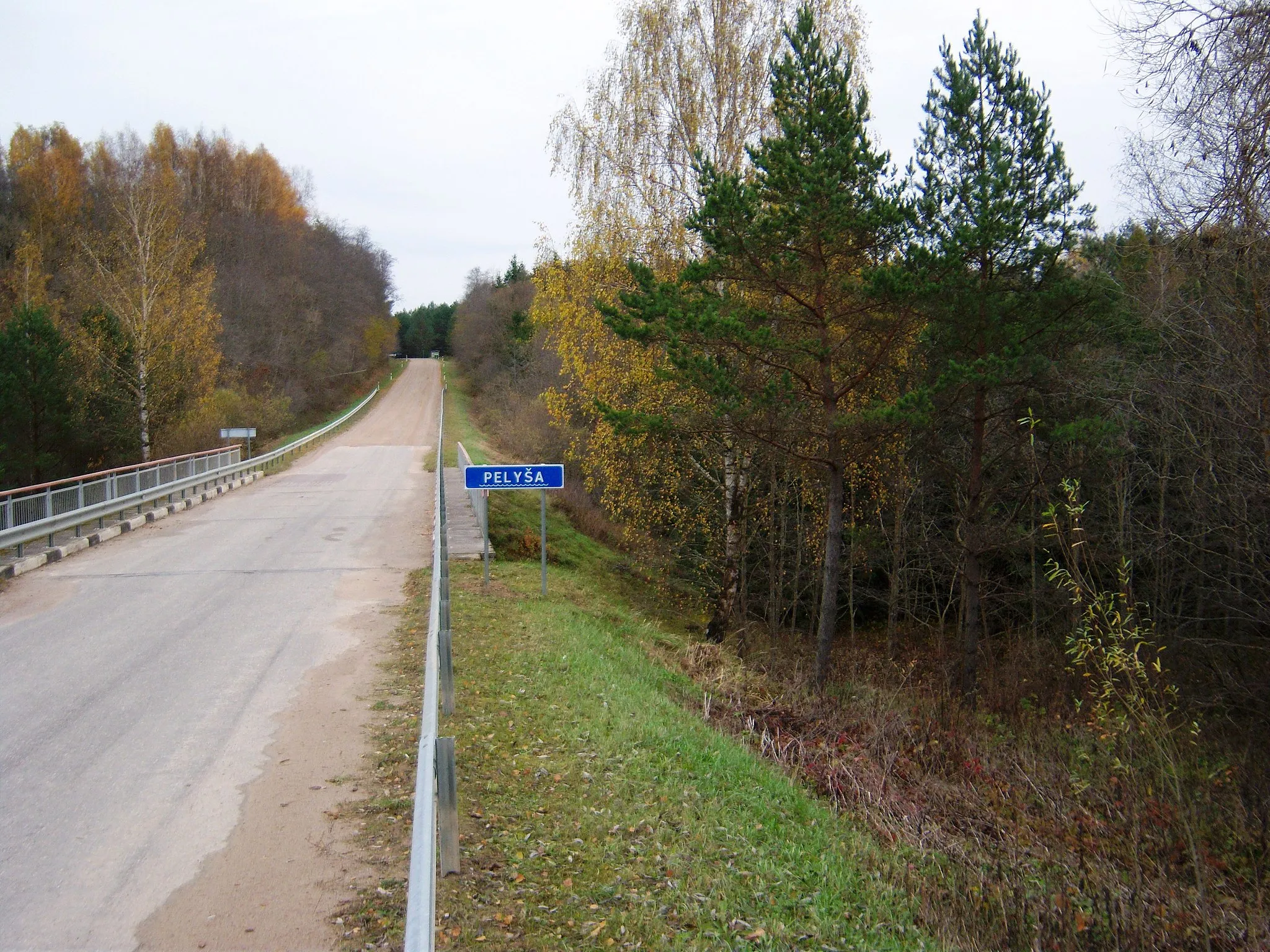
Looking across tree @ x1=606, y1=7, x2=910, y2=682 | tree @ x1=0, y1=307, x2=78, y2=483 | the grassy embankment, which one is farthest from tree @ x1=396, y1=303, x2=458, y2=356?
the grassy embankment

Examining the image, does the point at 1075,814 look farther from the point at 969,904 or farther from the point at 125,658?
the point at 125,658

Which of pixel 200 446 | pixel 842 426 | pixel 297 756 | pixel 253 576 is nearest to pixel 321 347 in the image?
pixel 200 446

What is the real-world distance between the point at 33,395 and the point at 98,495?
60.6ft

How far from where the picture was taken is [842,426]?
13.6 metres

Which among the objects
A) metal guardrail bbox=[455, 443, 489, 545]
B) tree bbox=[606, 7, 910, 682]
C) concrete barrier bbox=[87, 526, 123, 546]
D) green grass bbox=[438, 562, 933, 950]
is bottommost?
green grass bbox=[438, 562, 933, 950]

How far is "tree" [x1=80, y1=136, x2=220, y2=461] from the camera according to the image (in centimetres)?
3581

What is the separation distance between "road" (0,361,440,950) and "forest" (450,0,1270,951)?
485cm

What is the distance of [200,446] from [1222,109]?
37657mm

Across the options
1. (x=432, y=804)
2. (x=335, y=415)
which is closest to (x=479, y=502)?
(x=432, y=804)

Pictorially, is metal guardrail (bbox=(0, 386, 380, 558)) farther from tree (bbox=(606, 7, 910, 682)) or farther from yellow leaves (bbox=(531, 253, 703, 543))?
tree (bbox=(606, 7, 910, 682))

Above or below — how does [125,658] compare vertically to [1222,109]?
below

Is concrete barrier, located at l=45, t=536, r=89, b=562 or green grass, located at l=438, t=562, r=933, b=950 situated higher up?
concrete barrier, located at l=45, t=536, r=89, b=562

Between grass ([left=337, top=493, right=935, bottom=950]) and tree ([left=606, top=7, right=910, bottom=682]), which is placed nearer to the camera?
grass ([left=337, top=493, right=935, bottom=950])

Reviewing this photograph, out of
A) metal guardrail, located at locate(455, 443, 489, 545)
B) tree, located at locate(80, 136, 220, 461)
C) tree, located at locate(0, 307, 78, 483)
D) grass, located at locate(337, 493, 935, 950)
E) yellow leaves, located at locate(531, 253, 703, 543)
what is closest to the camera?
grass, located at locate(337, 493, 935, 950)
